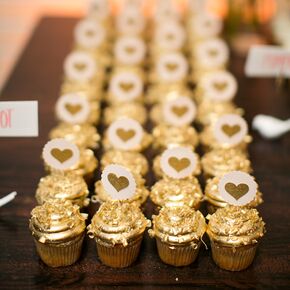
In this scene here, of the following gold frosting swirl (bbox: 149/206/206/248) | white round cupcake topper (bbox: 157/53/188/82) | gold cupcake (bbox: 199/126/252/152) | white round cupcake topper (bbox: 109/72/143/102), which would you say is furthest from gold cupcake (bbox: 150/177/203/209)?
white round cupcake topper (bbox: 157/53/188/82)

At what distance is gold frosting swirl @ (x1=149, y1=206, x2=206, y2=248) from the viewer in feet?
5.86

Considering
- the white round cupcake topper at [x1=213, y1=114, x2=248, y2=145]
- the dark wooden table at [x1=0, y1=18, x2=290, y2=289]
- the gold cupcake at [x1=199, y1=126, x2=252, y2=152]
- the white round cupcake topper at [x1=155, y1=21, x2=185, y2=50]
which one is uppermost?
the white round cupcake topper at [x1=155, y1=21, x2=185, y2=50]

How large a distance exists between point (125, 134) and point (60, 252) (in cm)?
67

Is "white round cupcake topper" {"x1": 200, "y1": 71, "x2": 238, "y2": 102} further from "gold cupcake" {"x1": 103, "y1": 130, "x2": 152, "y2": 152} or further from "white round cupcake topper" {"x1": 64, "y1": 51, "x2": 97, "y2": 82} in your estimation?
"white round cupcake topper" {"x1": 64, "y1": 51, "x2": 97, "y2": 82}

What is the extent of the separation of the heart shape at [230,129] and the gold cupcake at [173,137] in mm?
158

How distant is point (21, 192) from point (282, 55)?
4.45 ft

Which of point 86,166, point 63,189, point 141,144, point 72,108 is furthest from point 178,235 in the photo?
point 72,108

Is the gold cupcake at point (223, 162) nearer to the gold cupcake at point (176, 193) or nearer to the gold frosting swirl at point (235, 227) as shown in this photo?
the gold cupcake at point (176, 193)

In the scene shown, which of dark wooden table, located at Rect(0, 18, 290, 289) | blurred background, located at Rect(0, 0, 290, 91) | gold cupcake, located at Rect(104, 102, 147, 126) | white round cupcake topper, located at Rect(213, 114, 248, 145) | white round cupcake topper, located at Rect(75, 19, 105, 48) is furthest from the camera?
blurred background, located at Rect(0, 0, 290, 91)

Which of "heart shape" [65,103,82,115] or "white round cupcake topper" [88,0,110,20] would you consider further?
"white round cupcake topper" [88,0,110,20]

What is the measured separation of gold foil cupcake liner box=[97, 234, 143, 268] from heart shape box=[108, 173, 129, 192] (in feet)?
0.54

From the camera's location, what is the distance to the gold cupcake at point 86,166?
2195 millimetres

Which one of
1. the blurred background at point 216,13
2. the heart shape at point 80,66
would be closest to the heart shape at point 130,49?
the heart shape at point 80,66

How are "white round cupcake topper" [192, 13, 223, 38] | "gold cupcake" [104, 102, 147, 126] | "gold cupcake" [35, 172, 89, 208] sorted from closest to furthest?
"gold cupcake" [35, 172, 89, 208] < "gold cupcake" [104, 102, 147, 126] < "white round cupcake topper" [192, 13, 223, 38]
